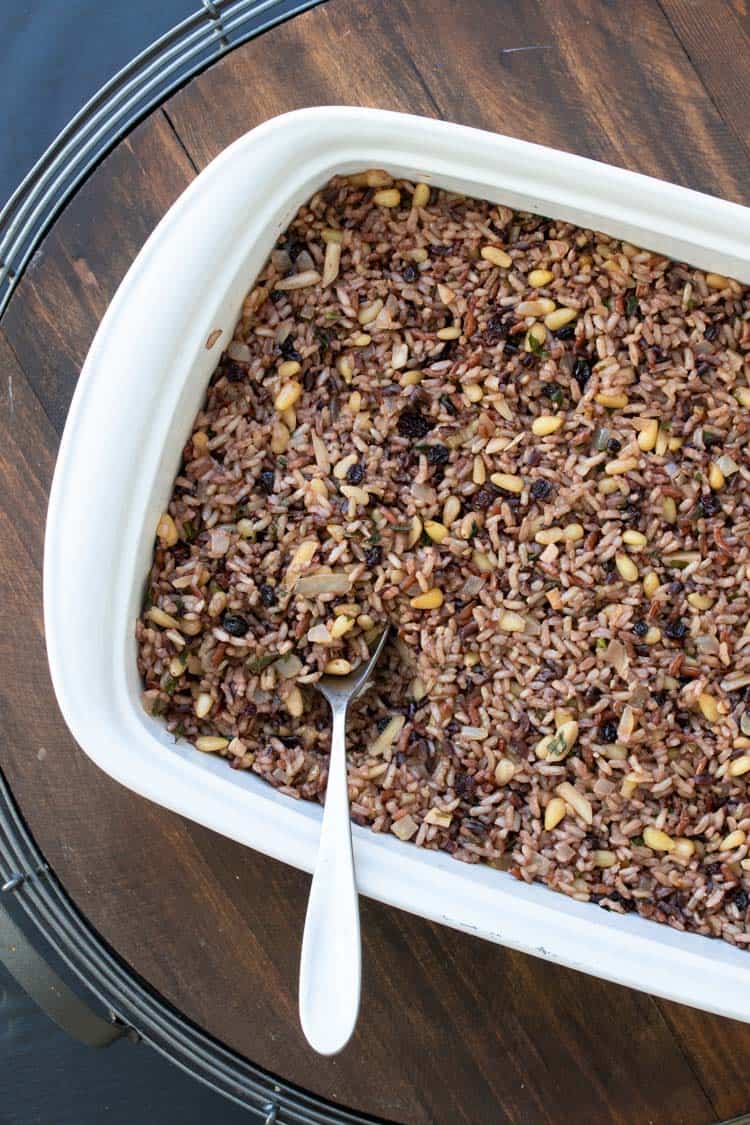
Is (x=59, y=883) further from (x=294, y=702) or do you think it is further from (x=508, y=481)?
(x=508, y=481)

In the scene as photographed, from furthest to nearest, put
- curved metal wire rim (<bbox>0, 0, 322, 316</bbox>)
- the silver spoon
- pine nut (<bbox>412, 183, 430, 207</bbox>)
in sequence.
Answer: curved metal wire rim (<bbox>0, 0, 322, 316</bbox>), pine nut (<bbox>412, 183, 430, 207</bbox>), the silver spoon

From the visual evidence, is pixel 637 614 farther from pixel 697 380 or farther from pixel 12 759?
pixel 12 759

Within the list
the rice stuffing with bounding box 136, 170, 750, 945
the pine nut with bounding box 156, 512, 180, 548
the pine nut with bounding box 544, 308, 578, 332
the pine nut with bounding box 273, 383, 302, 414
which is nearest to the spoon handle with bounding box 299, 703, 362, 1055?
the rice stuffing with bounding box 136, 170, 750, 945

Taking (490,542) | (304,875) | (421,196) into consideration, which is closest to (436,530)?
(490,542)

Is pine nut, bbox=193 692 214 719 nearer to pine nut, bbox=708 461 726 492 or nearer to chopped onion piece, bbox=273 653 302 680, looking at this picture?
chopped onion piece, bbox=273 653 302 680

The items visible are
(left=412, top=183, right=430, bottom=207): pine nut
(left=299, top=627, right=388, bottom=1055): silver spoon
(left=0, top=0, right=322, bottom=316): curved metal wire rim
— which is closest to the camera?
(left=299, top=627, right=388, bottom=1055): silver spoon

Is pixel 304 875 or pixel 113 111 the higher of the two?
pixel 113 111
